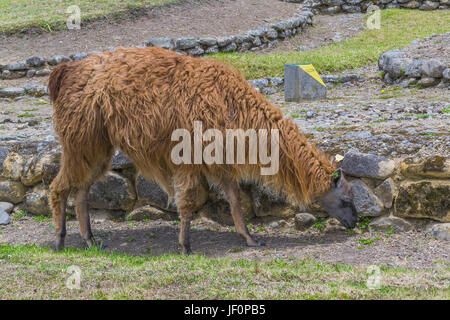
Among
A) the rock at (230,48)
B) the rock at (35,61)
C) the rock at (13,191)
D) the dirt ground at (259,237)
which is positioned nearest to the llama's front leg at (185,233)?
the dirt ground at (259,237)

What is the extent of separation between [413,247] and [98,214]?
3.71 metres

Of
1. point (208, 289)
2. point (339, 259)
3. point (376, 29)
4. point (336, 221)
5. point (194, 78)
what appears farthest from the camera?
point (376, 29)

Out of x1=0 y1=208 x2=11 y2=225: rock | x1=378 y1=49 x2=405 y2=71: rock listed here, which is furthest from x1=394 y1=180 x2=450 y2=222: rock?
x1=378 y1=49 x2=405 y2=71: rock

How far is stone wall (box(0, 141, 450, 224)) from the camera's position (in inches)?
213

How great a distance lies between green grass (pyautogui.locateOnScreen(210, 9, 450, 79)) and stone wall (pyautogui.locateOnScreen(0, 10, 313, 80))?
592 millimetres

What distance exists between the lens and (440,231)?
5270 millimetres

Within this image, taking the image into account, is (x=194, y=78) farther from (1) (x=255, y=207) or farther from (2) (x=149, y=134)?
(1) (x=255, y=207)

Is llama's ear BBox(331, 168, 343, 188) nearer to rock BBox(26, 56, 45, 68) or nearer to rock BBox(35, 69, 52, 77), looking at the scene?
rock BBox(35, 69, 52, 77)

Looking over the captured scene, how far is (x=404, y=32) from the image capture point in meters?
15.6

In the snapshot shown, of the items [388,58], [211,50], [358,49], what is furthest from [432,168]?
[358,49]

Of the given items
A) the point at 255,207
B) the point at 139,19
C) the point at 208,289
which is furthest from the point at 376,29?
the point at 208,289

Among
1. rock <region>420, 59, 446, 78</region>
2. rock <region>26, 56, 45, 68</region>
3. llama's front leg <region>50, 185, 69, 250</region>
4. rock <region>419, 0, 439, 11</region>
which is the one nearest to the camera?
llama's front leg <region>50, 185, 69, 250</region>

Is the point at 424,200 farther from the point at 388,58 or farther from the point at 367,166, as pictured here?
the point at 388,58

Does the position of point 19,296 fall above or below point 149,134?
below
